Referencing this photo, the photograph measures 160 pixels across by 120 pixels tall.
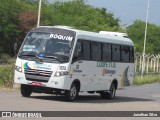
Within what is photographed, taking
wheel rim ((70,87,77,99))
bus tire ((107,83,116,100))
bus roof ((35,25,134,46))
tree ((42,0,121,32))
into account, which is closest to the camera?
wheel rim ((70,87,77,99))

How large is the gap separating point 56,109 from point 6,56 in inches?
1340

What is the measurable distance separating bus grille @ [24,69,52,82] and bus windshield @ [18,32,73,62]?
546 mm

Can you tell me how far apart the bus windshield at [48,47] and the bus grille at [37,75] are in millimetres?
546

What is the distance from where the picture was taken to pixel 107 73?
2636 cm

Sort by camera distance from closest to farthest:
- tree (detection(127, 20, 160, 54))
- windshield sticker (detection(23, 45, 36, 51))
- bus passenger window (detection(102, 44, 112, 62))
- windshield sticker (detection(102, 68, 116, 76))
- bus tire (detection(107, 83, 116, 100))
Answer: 1. windshield sticker (detection(23, 45, 36, 51))
2. bus passenger window (detection(102, 44, 112, 62))
3. windshield sticker (detection(102, 68, 116, 76))
4. bus tire (detection(107, 83, 116, 100))
5. tree (detection(127, 20, 160, 54))

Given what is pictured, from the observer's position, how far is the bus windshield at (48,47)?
854 inches

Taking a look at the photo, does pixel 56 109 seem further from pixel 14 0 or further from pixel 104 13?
pixel 104 13

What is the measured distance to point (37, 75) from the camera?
21.7m

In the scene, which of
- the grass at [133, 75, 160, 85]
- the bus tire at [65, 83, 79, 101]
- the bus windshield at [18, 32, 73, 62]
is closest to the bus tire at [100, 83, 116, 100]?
the bus tire at [65, 83, 79, 101]

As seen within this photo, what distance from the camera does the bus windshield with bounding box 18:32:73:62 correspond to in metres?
21.7

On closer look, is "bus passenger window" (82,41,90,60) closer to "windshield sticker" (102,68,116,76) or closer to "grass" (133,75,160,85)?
"windshield sticker" (102,68,116,76)

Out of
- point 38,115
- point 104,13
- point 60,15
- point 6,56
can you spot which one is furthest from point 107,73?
point 104,13

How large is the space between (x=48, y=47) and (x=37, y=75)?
1188 millimetres

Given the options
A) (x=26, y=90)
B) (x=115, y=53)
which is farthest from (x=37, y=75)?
(x=115, y=53)
